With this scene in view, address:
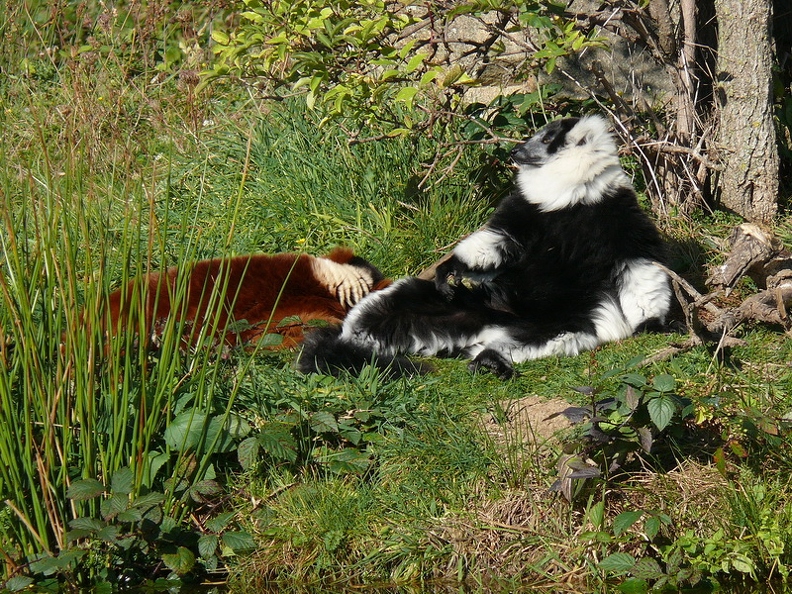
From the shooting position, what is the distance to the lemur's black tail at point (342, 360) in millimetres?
4090

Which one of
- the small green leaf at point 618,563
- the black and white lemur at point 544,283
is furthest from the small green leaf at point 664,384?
the black and white lemur at point 544,283

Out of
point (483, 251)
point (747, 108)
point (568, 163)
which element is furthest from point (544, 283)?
point (747, 108)

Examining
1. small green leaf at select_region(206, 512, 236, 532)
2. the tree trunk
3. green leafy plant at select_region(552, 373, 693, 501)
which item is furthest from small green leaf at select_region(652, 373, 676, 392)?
the tree trunk

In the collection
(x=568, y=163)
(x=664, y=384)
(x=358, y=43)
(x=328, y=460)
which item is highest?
(x=358, y=43)

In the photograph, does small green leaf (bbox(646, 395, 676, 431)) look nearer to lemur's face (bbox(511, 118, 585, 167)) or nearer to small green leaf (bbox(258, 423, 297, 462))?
small green leaf (bbox(258, 423, 297, 462))

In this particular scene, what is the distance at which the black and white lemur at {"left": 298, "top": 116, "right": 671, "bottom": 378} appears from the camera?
443cm

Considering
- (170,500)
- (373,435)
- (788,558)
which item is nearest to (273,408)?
(373,435)

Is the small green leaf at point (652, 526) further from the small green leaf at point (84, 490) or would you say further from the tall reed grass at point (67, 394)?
the small green leaf at point (84, 490)

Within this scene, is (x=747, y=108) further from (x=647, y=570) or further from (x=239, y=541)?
(x=239, y=541)

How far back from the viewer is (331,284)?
497 cm

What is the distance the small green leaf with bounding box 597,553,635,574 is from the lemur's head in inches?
80.3

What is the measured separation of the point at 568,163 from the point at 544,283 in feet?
2.27

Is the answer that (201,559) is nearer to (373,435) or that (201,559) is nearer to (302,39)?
(373,435)

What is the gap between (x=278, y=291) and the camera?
4719 millimetres
